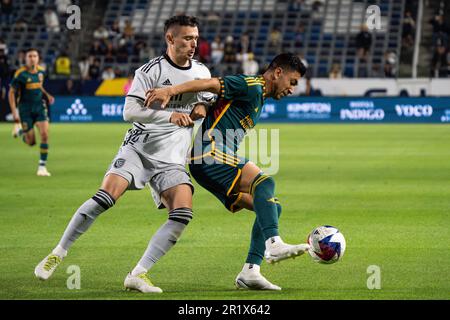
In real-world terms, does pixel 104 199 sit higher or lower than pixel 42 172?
higher

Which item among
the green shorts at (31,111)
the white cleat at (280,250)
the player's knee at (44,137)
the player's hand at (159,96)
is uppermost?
the player's hand at (159,96)

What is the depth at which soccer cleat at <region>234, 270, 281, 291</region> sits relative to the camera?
7828 millimetres

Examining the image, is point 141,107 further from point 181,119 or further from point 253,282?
point 253,282

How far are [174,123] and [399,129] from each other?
22.9m

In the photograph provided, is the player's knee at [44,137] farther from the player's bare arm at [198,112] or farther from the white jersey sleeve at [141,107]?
the player's bare arm at [198,112]

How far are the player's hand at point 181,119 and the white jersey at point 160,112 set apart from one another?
0.91 feet

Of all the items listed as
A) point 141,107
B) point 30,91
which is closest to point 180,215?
point 141,107

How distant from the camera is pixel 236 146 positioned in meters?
8.23

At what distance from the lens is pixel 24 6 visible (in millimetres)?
42844

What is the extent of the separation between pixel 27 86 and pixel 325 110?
674 inches

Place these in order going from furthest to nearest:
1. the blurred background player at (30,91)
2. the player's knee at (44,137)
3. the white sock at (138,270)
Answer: the blurred background player at (30,91), the player's knee at (44,137), the white sock at (138,270)

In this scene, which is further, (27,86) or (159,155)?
(27,86)

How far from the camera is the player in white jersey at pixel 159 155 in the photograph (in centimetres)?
790

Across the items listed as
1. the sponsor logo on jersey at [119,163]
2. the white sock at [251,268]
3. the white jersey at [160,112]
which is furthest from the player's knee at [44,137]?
the white sock at [251,268]
